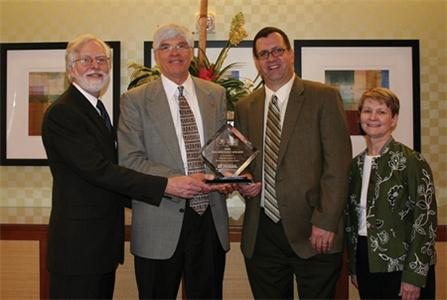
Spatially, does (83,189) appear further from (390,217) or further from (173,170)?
(390,217)

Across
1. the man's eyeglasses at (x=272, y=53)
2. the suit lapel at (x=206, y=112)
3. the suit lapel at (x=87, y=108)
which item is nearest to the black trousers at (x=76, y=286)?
the suit lapel at (x=87, y=108)

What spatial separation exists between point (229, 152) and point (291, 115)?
0.36 m

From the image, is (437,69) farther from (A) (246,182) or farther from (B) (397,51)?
(A) (246,182)

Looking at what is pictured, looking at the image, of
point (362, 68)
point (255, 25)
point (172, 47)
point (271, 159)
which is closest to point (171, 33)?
point (172, 47)

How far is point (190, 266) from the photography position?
238 cm

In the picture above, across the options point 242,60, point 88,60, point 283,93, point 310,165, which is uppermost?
point 242,60

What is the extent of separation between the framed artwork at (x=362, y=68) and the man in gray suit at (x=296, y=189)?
1.34 m

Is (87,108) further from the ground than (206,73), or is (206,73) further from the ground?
(206,73)

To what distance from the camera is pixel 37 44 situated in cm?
→ 387

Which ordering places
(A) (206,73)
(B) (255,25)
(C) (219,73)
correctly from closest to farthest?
(A) (206,73)
(C) (219,73)
(B) (255,25)

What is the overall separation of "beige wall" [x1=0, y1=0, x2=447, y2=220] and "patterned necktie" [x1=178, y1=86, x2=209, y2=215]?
5.29 feet

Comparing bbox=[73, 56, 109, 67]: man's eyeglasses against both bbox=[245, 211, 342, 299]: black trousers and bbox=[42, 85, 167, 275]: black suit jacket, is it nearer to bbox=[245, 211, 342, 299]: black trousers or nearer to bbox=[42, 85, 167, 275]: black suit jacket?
bbox=[42, 85, 167, 275]: black suit jacket

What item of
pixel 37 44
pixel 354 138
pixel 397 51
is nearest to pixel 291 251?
pixel 354 138

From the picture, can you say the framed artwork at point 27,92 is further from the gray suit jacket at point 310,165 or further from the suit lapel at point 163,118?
the gray suit jacket at point 310,165
